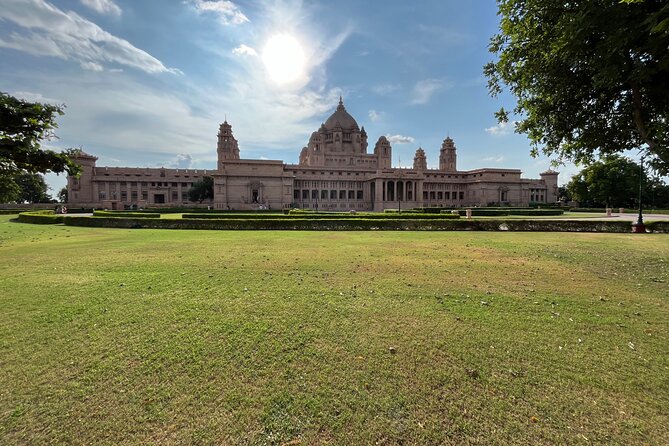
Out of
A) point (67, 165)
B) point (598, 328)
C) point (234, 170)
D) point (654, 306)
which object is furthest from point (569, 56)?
point (234, 170)

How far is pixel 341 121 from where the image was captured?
96.3m

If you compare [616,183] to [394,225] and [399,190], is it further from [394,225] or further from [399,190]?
[394,225]

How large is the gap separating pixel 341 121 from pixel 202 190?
153ft

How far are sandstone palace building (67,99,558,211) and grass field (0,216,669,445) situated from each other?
63.6m

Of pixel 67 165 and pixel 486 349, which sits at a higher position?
pixel 67 165

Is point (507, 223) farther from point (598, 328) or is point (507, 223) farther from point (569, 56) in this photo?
point (598, 328)

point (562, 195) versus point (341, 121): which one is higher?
point (341, 121)

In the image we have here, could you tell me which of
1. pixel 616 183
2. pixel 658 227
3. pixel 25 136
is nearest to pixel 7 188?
pixel 25 136

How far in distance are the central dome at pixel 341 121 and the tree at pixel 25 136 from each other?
280ft

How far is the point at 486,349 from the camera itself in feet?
13.9

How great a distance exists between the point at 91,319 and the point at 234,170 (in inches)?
2766

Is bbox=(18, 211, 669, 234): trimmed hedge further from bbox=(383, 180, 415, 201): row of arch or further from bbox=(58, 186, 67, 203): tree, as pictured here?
bbox=(58, 186, 67, 203): tree

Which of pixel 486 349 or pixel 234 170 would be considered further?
pixel 234 170

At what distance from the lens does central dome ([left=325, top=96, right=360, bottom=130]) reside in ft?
313
